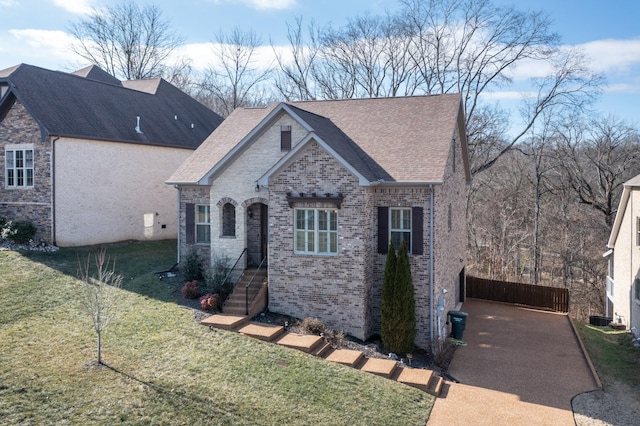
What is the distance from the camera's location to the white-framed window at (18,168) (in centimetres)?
2053

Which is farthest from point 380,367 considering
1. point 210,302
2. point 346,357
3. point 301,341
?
point 210,302

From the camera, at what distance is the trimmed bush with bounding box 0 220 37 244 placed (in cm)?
1911

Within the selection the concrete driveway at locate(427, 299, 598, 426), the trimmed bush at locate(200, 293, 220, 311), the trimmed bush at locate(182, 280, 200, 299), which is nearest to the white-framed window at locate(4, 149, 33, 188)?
the trimmed bush at locate(182, 280, 200, 299)

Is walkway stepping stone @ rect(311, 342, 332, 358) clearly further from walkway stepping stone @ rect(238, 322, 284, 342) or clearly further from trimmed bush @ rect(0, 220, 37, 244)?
trimmed bush @ rect(0, 220, 37, 244)

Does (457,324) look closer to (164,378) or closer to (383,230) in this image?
(383,230)

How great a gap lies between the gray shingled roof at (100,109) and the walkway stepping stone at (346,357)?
15.0m

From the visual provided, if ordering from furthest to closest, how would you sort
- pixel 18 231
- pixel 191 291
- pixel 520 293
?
pixel 520 293 < pixel 18 231 < pixel 191 291

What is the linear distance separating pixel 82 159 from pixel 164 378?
14.5 meters

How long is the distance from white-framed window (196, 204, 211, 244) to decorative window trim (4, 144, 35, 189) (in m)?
8.03

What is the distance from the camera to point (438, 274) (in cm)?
1529

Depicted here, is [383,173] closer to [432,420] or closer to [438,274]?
[438,274]

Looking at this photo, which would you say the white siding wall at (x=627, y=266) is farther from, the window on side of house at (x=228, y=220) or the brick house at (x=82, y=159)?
the brick house at (x=82, y=159)

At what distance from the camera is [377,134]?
57.5 feet

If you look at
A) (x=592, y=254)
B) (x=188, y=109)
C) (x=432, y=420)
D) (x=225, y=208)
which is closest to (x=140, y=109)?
(x=188, y=109)
